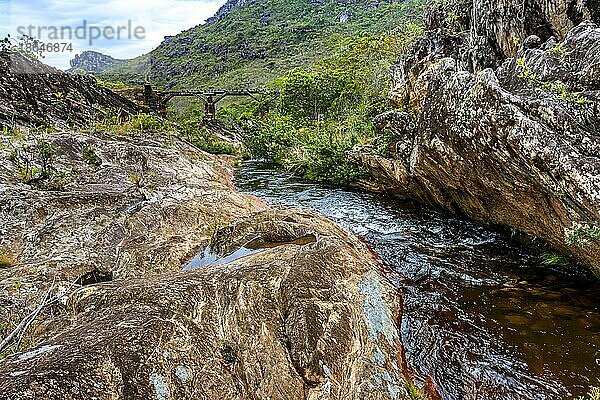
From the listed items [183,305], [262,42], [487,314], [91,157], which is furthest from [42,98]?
[262,42]

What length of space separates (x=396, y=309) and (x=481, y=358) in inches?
68.5

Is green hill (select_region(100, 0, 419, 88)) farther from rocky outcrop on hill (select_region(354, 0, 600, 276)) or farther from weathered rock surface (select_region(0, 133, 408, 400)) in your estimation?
weathered rock surface (select_region(0, 133, 408, 400))

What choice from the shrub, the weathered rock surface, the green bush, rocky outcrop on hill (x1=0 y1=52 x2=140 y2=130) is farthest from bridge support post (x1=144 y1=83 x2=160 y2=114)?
the weathered rock surface

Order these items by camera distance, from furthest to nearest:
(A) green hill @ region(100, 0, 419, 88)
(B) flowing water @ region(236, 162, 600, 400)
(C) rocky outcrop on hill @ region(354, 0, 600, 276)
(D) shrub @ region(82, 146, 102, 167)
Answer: (A) green hill @ region(100, 0, 419, 88)
(D) shrub @ region(82, 146, 102, 167)
(C) rocky outcrop on hill @ region(354, 0, 600, 276)
(B) flowing water @ region(236, 162, 600, 400)

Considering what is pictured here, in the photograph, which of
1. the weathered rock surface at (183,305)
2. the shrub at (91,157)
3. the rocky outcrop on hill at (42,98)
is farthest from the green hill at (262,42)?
the weathered rock surface at (183,305)

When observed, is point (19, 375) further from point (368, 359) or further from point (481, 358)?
point (481, 358)

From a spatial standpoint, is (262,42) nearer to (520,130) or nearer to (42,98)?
(42,98)

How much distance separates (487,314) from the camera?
24.3 feet

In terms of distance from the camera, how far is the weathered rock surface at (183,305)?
349cm

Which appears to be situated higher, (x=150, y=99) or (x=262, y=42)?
(x=262, y=42)

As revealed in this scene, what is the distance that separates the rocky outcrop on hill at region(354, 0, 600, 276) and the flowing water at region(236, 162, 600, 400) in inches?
30.6

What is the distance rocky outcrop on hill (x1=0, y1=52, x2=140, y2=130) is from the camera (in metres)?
19.1

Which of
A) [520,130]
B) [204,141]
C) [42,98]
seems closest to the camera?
[520,130]

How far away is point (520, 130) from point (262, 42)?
126976mm
